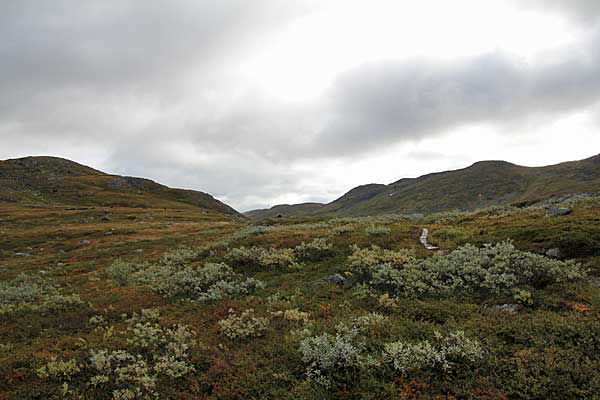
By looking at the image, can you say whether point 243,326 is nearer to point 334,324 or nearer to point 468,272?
point 334,324

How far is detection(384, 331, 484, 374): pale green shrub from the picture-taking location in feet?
30.0

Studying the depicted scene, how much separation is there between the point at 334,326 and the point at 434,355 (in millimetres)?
3573

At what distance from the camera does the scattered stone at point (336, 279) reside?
58.1 feet

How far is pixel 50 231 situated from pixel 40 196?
74.7 meters

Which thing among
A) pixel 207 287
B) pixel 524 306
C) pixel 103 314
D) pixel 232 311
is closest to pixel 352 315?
pixel 232 311

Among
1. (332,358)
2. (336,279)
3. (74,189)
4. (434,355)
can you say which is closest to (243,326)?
(332,358)

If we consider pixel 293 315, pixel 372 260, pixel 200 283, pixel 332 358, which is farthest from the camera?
pixel 200 283

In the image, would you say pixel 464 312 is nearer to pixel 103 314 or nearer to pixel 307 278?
pixel 307 278

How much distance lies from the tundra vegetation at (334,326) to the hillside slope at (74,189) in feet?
346

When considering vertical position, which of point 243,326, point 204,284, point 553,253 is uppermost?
point 553,253

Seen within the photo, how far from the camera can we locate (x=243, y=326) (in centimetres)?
1301

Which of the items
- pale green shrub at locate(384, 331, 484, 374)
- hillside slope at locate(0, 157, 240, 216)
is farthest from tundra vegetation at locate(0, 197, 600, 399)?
hillside slope at locate(0, 157, 240, 216)

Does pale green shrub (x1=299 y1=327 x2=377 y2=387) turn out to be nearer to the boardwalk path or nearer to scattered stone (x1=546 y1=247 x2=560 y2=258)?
scattered stone (x1=546 y1=247 x2=560 y2=258)

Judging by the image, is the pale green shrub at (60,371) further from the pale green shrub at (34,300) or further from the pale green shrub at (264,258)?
the pale green shrub at (264,258)
